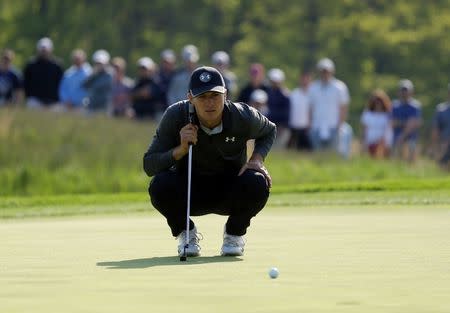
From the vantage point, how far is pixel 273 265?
895 centimetres

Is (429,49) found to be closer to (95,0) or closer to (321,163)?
(95,0)

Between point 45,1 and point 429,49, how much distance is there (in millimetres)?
10718

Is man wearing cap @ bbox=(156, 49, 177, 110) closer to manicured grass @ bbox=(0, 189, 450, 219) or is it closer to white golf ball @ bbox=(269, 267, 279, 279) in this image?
manicured grass @ bbox=(0, 189, 450, 219)

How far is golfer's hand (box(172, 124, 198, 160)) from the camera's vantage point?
9.56 meters

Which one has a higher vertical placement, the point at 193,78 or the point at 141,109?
the point at 193,78

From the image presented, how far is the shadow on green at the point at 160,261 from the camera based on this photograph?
9031 millimetres

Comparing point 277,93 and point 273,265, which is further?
point 277,93

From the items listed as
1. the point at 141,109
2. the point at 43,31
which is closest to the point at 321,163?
the point at 141,109

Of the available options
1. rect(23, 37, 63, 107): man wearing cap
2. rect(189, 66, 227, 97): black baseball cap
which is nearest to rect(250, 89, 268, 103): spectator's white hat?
rect(23, 37, 63, 107): man wearing cap

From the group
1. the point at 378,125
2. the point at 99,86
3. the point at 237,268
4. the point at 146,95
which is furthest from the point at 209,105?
the point at 99,86

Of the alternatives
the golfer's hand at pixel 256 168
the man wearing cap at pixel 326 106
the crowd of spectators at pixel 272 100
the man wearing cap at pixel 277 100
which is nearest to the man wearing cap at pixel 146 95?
the crowd of spectators at pixel 272 100

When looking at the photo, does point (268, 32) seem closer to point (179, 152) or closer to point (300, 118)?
point (300, 118)

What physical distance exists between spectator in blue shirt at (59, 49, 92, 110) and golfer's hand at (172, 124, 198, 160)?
15871 mm

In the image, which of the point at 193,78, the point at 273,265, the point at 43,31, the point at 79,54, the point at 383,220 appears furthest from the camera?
the point at 43,31
